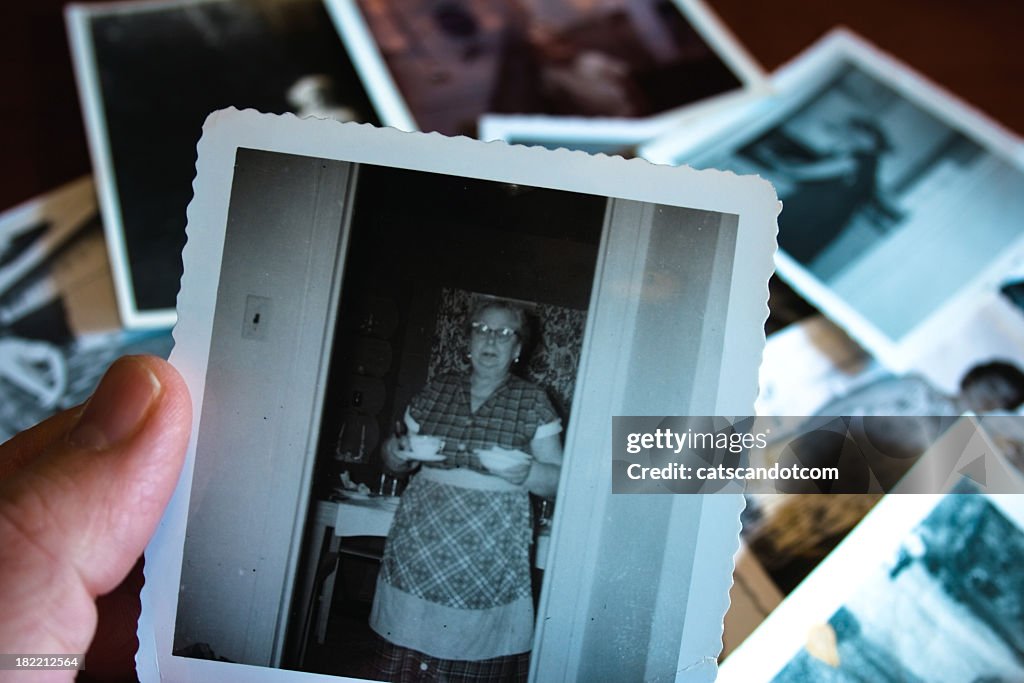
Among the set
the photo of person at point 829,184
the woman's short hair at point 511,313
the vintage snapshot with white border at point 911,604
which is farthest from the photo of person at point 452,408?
the photo of person at point 829,184

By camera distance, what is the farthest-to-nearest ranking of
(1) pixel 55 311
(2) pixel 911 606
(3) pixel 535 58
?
(3) pixel 535 58 → (1) pixel 55 311 → (2) pixel 911 606

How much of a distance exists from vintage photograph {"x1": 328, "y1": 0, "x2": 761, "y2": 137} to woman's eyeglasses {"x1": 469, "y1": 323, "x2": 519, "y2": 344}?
0.40 meters

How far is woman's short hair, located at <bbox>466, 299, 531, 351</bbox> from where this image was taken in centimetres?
59

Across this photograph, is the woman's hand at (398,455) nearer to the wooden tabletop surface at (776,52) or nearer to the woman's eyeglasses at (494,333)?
the woman's eyeglasses at (494,333)

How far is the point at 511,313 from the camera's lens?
1.96 feet

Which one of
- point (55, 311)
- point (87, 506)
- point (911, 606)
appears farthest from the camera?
point (55, 311)

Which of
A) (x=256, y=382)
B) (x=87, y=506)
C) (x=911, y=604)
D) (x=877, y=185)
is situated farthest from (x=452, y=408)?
(x=877, y=185)

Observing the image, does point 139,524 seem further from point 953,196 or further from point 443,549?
point 953,196

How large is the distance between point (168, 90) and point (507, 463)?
0.68 meters

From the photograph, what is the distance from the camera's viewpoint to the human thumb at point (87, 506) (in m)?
0.51

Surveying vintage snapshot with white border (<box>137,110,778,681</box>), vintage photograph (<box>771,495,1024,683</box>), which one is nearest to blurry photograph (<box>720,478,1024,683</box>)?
vintage photograph (<box>771,495,1024,683</box>)

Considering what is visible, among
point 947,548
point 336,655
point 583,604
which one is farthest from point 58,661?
point 947,548

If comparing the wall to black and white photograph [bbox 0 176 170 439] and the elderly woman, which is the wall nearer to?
the elderly woman

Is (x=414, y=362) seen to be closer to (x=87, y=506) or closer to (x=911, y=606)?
(x=87, y=506)
